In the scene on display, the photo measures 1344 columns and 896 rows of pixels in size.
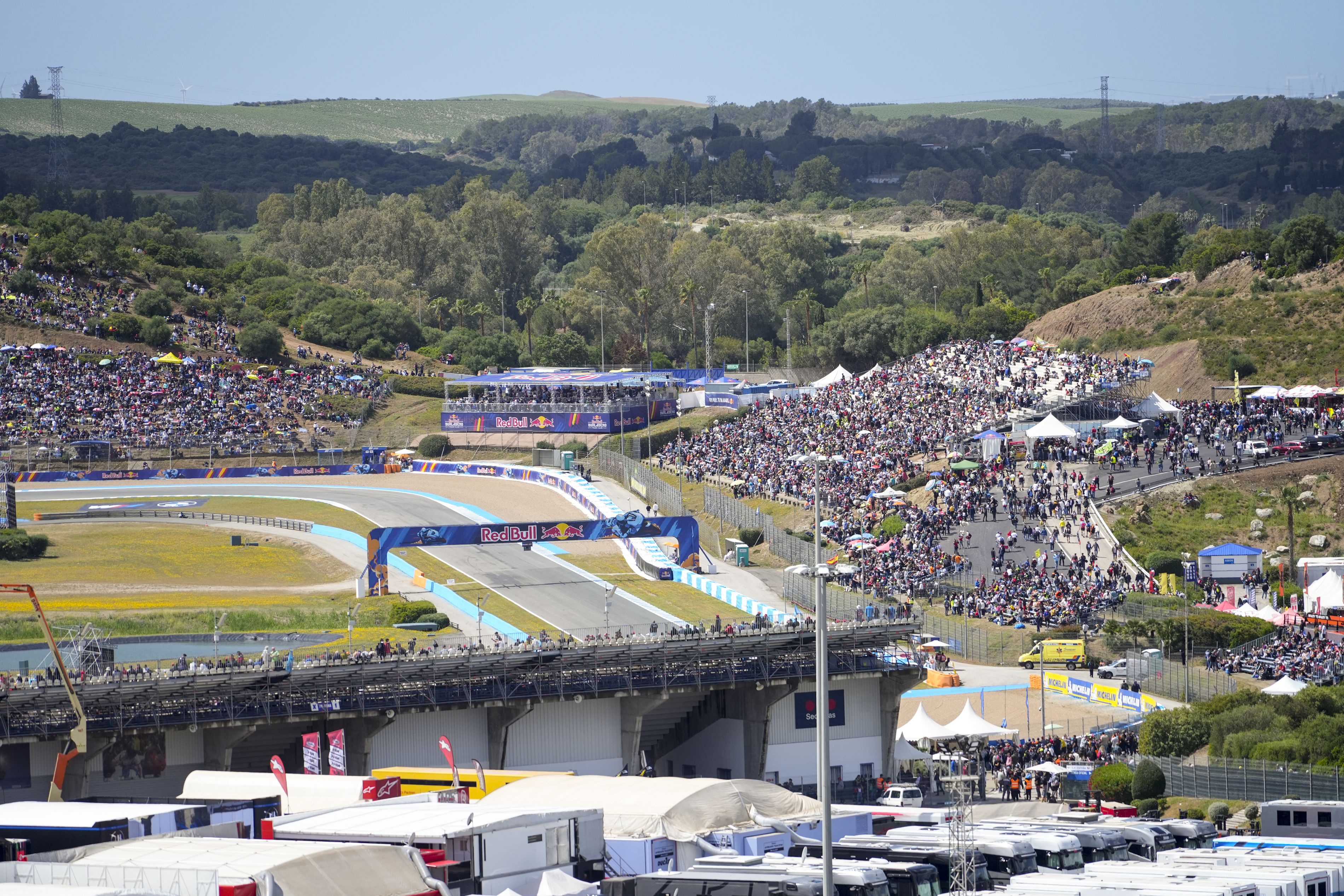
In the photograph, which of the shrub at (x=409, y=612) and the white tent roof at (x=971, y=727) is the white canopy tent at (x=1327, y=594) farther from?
A: the shrub at (x=409, y=612)

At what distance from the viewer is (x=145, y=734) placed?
40.5 m

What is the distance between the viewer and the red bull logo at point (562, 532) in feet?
243

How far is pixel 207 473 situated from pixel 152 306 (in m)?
28.0

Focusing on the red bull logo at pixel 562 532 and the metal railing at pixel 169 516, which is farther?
the metal railing at pixel 169 516

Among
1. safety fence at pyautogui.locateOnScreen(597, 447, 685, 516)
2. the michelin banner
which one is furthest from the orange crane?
safety fence at pyautogui.locateOnScreen(597, 447, 685, 516)

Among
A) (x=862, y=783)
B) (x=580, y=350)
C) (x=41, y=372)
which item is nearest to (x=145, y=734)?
(x=862, y=783)

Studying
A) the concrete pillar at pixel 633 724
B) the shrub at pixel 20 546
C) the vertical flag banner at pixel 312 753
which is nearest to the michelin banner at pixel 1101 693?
the concrete pillar at pixel 633 724

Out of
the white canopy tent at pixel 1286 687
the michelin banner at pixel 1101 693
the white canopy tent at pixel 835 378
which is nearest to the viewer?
the white canopy tent at pixel 1286 687

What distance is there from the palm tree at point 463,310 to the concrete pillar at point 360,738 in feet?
379

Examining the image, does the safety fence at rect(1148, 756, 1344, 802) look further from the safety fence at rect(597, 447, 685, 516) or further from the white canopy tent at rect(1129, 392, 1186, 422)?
the safety fence at rect(597, 447, 685, 516)

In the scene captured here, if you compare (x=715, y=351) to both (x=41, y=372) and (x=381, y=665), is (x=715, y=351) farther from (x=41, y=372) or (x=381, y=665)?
(x=381, y=665)

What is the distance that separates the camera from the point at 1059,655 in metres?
58.1

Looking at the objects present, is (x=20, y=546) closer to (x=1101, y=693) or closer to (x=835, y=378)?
(x=1101, y=693)

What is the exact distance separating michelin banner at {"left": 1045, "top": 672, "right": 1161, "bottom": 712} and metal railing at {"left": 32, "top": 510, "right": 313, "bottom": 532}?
1824 inches
